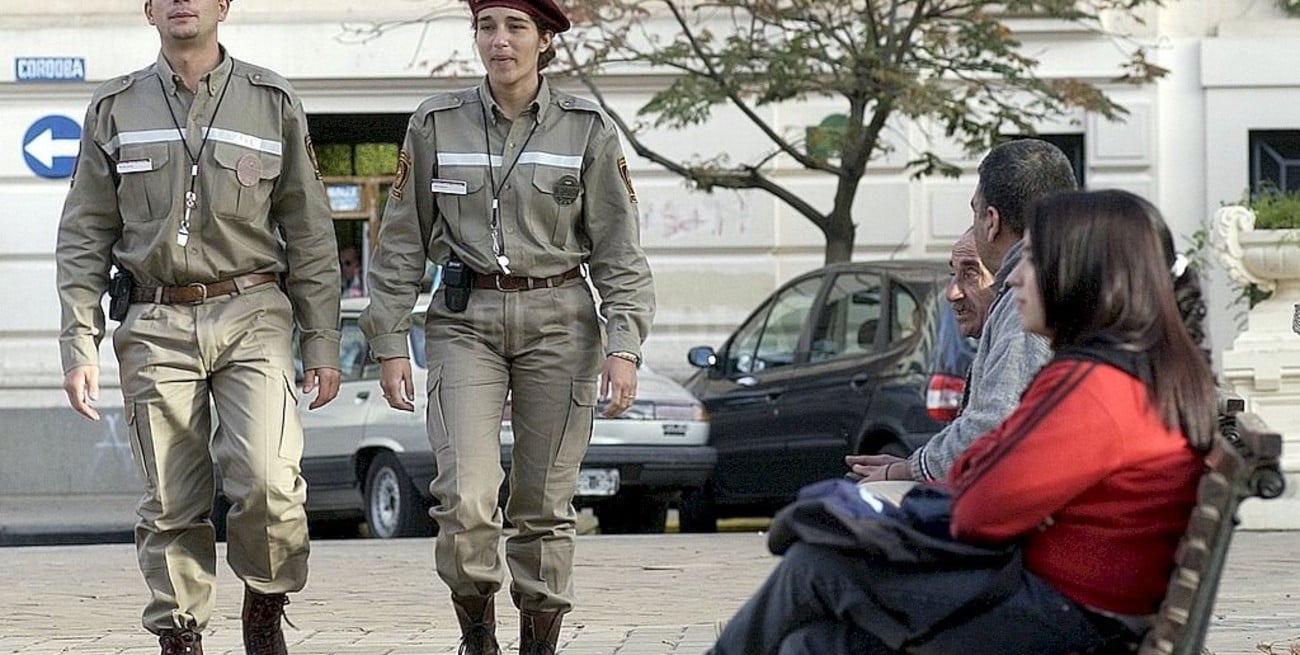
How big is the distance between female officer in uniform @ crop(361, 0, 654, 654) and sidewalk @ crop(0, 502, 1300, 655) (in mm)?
775

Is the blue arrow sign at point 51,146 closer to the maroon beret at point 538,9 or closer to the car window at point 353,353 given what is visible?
the car window at point 353,353

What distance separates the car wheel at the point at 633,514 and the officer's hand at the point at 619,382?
24.0 feet

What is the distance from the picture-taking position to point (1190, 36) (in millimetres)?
19750

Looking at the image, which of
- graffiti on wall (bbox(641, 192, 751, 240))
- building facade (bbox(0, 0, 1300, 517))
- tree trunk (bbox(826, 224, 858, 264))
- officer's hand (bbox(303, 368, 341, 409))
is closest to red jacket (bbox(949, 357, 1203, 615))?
officer's hand (bbox(303, 368, 341, 409))

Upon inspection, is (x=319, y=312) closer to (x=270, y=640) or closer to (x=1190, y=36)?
(x=270, y=640)

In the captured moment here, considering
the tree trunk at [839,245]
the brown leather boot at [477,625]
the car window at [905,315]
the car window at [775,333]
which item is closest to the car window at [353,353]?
the car window at [775,333]

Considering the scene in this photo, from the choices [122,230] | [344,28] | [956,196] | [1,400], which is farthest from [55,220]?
[122,230]

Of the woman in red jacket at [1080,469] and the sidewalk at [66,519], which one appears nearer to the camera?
the woman in red jacket at [1080,469]

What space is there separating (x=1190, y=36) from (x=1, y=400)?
10960mm

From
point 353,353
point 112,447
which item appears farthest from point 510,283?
point 112,447

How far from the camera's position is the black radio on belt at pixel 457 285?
6.40 metres

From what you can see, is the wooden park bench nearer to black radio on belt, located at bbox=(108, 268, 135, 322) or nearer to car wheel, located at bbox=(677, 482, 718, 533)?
black radio on belt, located at bbox=(108, 268, 135, 322)

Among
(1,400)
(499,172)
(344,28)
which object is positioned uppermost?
(344,28)

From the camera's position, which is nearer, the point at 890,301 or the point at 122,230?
the point at 122,230
